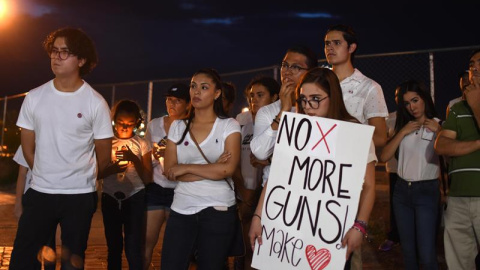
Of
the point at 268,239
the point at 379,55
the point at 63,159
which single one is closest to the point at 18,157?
the point at 63,159

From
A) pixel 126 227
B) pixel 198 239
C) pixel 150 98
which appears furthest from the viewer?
pixel 150 98

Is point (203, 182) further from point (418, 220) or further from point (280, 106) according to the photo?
point (418, 220)

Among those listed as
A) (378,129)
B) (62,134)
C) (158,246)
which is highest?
(378,129)

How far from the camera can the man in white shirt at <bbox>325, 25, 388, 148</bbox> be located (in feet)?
14.5

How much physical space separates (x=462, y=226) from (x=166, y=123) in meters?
3.05

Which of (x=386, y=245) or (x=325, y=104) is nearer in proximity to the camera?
(x=325, y=104)

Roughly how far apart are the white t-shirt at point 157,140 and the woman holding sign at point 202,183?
1.36 metres

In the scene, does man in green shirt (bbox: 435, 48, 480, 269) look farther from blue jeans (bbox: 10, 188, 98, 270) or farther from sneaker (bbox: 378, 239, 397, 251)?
blue jeans (bbox: 10, 188, 98, 270)

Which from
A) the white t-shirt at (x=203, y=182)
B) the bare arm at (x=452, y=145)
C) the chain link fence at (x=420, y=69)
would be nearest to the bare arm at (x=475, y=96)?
the bare arm at (x=452, y=145)

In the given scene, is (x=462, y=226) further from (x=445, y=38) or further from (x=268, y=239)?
(x=445, y=38)

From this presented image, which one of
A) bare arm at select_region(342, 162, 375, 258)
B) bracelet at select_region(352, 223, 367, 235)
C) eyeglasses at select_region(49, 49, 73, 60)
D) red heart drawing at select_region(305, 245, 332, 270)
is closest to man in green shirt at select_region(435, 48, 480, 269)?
bare arm at select_region(342, 162, 375, 258)

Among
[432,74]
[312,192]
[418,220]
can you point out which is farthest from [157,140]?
[432,74]

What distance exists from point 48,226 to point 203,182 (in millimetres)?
1127

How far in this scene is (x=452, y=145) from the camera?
4812mm
